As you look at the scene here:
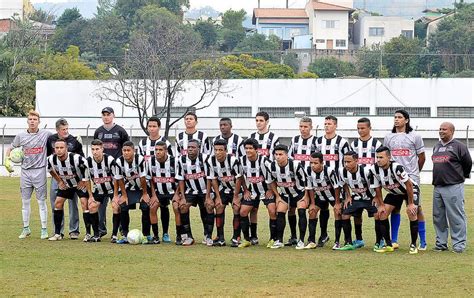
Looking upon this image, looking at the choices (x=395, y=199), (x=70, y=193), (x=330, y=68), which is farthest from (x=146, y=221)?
(x=330, y=68)

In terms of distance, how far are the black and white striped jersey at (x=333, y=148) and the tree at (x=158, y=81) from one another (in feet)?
130

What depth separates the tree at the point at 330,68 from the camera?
10562cm

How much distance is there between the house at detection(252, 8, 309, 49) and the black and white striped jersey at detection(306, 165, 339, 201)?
134 m

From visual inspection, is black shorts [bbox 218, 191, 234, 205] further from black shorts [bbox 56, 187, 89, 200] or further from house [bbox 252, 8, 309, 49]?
house [bbox 252, 8, 309, 49]

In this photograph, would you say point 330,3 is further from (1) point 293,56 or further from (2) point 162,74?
(2) point 162,74

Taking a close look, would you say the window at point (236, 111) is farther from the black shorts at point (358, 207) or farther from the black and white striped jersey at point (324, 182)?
the black shorts at point (358, 207)

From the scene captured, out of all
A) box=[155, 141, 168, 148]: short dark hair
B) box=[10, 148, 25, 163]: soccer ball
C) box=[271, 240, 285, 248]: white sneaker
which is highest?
box=[155, 141, 168, 148]: short dark hair

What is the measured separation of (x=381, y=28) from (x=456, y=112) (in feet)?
273

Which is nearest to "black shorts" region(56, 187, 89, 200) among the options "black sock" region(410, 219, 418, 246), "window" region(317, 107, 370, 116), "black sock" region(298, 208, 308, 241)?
"black sock" region(298, 208, 308, 241)

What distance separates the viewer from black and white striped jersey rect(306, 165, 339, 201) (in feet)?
51.2

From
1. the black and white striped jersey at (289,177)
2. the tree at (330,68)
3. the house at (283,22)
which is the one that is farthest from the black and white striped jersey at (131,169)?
the house at (283,22)

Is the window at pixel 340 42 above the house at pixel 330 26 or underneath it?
underneath

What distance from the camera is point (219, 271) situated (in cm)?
1293

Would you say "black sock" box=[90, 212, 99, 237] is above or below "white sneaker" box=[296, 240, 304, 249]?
above
